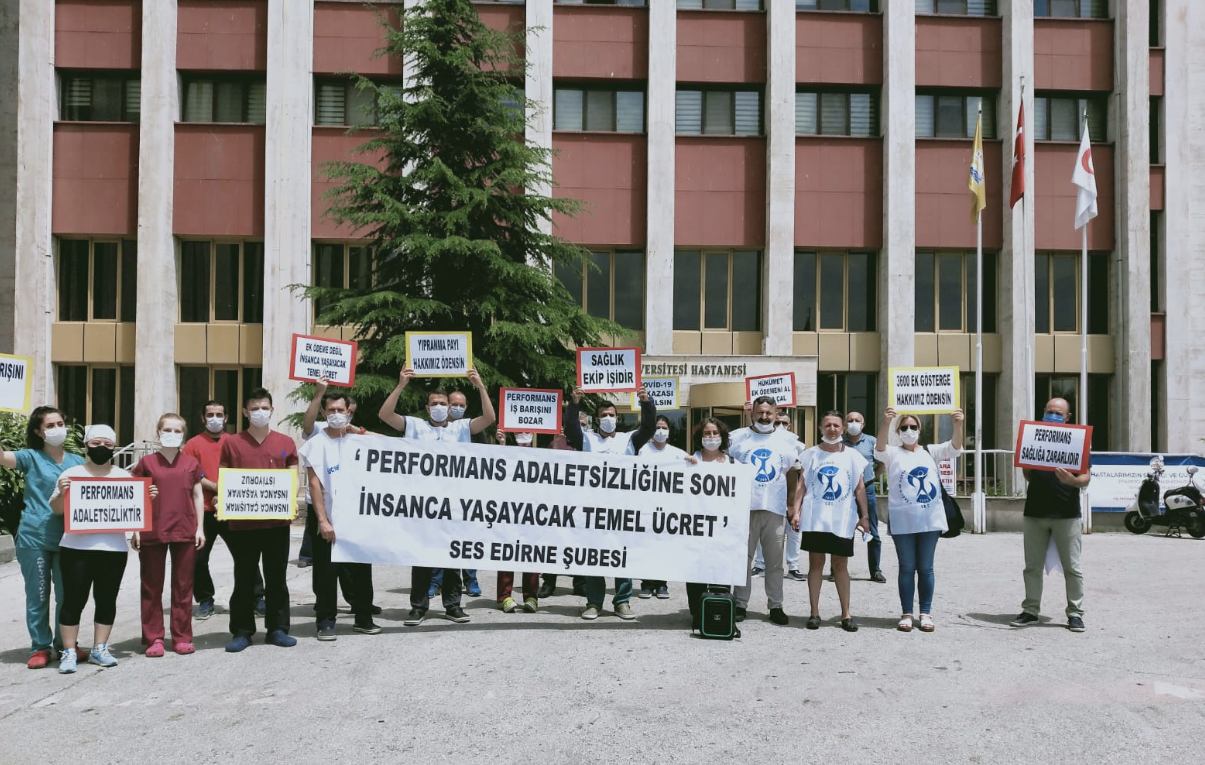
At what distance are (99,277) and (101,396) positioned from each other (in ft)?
9.36

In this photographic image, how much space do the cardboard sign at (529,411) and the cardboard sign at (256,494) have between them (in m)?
3.43

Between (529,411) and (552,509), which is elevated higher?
(529,411)

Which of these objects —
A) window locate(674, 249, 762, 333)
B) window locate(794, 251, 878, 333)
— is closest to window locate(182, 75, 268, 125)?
window locate(674, 249, 762, 333)

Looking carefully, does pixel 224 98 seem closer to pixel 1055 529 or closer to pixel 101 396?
pixel 101 396

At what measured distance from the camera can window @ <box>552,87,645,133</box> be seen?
82.3 feet

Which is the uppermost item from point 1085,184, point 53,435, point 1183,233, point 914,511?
point 1085,184

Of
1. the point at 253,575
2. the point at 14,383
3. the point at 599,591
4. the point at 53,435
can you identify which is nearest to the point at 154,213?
the point at 14,383

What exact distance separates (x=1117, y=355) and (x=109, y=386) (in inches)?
965

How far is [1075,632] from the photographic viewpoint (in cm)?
937

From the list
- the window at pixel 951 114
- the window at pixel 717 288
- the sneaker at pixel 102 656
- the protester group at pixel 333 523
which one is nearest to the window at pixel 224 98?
the window at pixel 717 288

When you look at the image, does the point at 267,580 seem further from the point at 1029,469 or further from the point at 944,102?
the point at 944,102

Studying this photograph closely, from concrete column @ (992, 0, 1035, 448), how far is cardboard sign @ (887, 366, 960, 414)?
15.7 meters

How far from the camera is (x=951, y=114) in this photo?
84.3ft

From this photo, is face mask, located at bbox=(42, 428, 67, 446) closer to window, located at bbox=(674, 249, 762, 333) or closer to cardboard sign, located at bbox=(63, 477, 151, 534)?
cardboard sign, located at bbox=(63, 477, 151, 534)
